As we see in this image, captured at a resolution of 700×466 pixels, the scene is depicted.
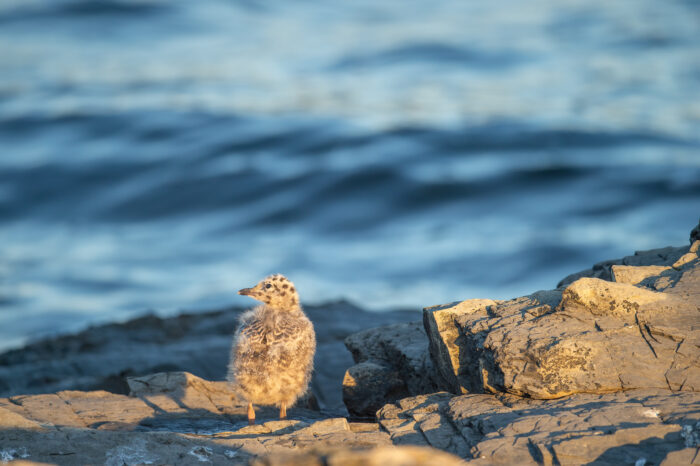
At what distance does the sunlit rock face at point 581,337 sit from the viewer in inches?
185

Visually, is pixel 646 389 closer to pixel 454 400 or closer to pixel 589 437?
pixel 589 437

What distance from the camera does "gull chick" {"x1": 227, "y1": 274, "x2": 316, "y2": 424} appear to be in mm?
5941

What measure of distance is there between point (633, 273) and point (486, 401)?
1.49 meters

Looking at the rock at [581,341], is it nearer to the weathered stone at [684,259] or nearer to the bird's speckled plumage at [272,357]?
the weathered stone at [684,259]

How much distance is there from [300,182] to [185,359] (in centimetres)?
1207

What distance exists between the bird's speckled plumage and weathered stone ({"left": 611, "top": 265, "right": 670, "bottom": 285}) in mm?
2296

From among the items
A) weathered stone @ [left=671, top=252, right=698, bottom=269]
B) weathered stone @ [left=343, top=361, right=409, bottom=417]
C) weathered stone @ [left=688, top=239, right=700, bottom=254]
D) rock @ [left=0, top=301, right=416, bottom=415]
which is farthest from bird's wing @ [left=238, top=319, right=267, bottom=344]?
weathered stone @ [left=688, top=239, right=700, bottom=254]

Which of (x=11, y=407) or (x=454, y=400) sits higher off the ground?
(x=11, y=407)

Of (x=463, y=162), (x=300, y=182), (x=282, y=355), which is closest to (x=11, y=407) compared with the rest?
(x=282, y=355)

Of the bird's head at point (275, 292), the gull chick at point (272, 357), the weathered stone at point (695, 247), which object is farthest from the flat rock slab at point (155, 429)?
the weathered stone at point (695, 247)

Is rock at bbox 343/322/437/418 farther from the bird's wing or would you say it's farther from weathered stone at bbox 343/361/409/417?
the bird's wing

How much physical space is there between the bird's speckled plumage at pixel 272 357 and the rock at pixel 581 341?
1176mm

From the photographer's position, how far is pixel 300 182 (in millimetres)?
20453

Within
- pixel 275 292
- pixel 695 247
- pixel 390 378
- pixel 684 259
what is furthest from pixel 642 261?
pixel 275 292
